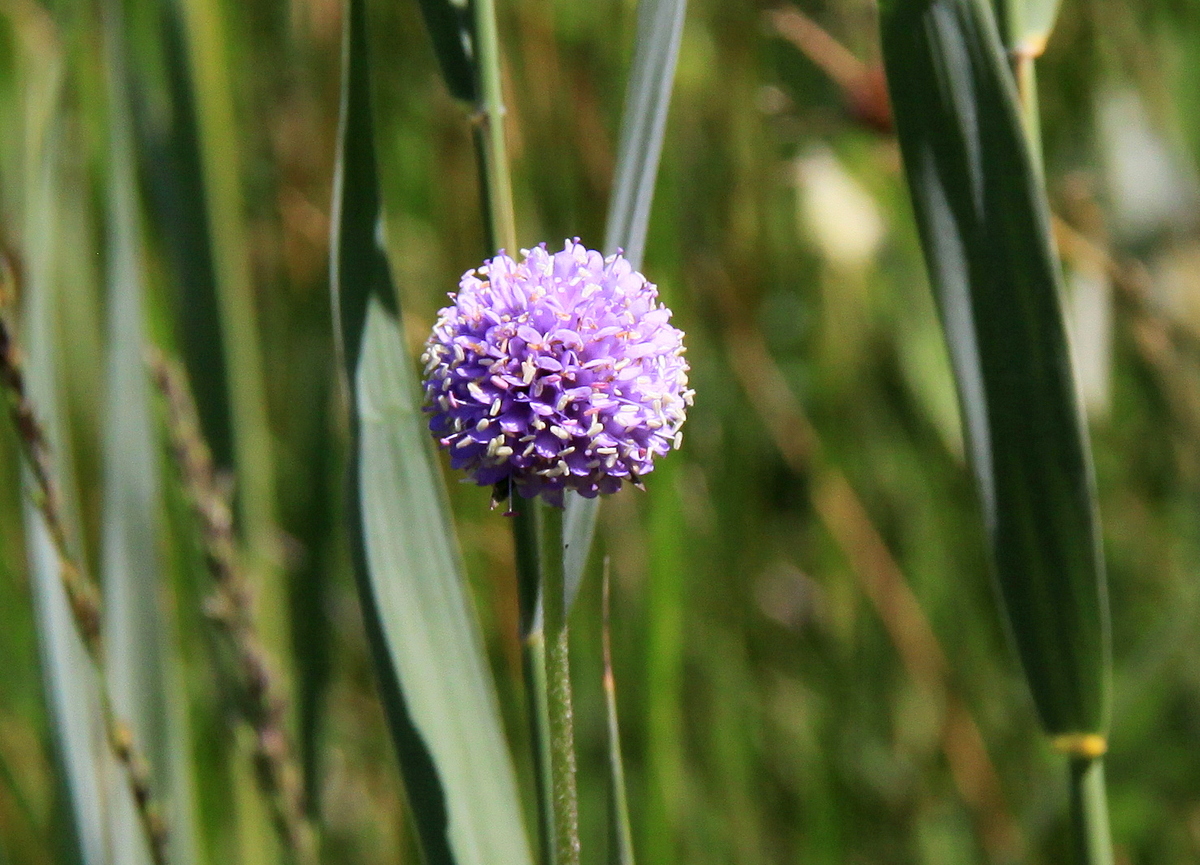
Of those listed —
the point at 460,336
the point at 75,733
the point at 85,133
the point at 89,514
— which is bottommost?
the point at 75,733

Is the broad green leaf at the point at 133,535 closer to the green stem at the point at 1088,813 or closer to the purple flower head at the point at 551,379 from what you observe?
the purple flower head at the point at 551,379

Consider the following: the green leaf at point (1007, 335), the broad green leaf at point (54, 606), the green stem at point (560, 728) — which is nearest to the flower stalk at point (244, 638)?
the broad green leaf at point (54, 606)

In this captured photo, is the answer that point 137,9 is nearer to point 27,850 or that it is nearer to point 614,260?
point 614,260

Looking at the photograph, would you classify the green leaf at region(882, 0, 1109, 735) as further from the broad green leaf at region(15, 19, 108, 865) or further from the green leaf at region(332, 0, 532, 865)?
the broad green leaf at region(15, 19, 108, 865)

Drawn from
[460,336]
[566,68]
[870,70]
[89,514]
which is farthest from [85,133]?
[460,336]

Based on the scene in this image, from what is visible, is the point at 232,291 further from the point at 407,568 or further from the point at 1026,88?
the point at 1026,88

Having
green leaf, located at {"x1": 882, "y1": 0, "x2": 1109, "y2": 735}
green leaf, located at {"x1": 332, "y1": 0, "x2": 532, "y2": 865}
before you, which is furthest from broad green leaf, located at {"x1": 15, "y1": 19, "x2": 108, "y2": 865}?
green leaf, located at {"x1": 882, "y1": 0, "x2": 1109, "y2": 735}
